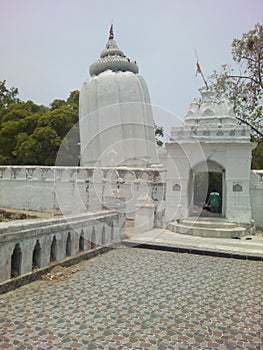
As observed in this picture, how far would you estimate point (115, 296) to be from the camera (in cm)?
476

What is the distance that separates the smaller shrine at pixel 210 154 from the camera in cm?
1063

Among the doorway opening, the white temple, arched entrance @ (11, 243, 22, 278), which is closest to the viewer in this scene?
arched entrance @ (11, 243, 22, 278)

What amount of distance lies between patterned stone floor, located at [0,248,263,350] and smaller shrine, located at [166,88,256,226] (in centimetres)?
450

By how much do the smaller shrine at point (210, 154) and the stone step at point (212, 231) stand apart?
77 cm

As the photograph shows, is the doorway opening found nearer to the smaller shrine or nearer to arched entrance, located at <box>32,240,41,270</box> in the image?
the smaller shrine

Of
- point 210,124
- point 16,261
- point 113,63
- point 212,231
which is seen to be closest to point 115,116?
point 113,63

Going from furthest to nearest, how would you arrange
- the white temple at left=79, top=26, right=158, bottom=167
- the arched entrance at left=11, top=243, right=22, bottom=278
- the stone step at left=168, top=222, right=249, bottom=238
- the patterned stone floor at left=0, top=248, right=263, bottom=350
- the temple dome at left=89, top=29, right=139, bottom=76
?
1. the temple dome at left=89, top=29, right=139, bottom=76
2. the white temple at left=79, top=26, right=158, bottom=167
3. the stone step at left=168, top=222, right=249, bottom=238
4. the arched entrance at left=11, top=243, right=22, bottom=278
5. the patterned stone floor at left=0, top=248, right=263, bottom=350

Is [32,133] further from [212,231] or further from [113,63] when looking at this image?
[212,231]

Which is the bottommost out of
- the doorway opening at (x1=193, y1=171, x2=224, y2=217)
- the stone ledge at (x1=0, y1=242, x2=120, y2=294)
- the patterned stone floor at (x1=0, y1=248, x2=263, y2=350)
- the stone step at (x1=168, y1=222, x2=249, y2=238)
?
the patterned stone floor at (x1=0, y1=248, x2=263, y2=350)

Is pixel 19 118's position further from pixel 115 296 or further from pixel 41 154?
pixel 115 296

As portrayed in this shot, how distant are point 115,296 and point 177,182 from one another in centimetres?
677

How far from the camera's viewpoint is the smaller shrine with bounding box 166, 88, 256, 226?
10633 mm

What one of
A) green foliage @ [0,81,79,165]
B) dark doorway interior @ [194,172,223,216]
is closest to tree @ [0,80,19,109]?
green foliage @ [0,81,79,165]

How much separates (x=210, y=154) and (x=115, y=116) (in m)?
10.4
